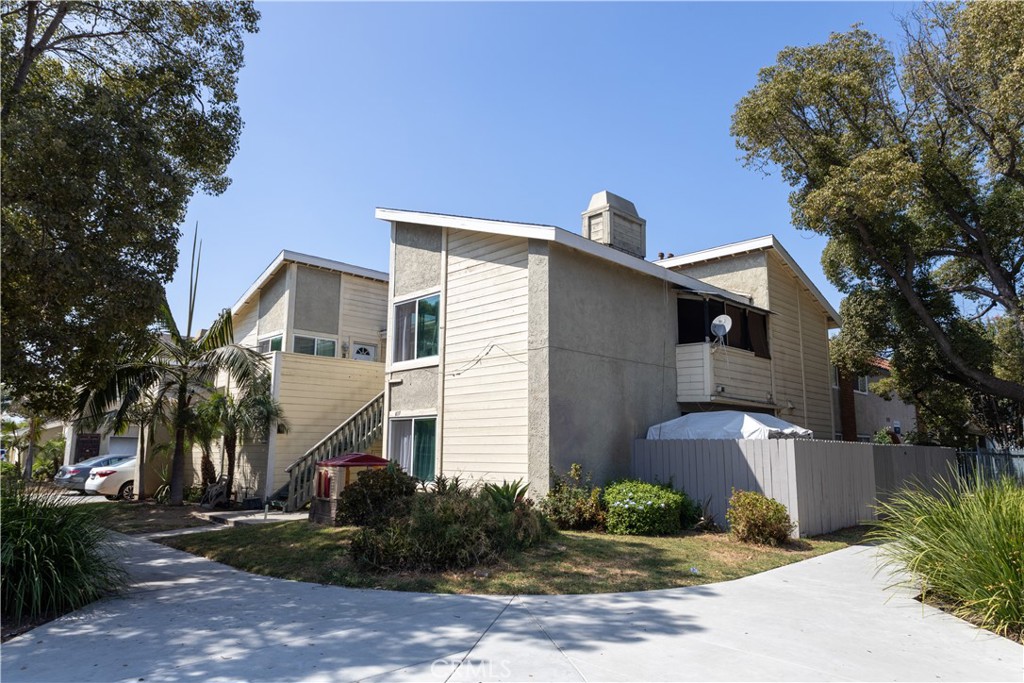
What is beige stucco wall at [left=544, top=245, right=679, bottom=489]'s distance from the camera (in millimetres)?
13125

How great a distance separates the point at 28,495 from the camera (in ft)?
25.3

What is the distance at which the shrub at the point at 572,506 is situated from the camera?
1238cm

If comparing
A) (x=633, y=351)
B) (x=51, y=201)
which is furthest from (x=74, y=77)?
(x=633, y=351)

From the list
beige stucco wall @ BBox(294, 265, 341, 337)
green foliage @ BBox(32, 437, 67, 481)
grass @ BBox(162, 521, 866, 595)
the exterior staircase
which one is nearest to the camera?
grass @ BBox(162, 521, 866, 595)

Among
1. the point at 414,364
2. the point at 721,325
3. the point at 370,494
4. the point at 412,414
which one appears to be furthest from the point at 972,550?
the point at 414,364

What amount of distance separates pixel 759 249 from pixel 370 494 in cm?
1319

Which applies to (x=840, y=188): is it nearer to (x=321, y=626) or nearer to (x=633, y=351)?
(x=633, y=351)

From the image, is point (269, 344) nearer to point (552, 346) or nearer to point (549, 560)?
point (552, 346)

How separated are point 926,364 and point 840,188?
24.8 ft

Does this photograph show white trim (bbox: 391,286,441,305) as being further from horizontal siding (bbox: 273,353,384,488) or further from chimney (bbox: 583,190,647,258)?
chimney (bbox: 583,190,647,258)

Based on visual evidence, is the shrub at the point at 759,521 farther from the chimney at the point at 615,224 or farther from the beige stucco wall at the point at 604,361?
the chimney at the point at 615,224

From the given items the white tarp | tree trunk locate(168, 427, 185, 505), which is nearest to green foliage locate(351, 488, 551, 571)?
the white tarp

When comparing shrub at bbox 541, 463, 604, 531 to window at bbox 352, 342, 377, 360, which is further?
window at bbox 352, 342, 377, 360

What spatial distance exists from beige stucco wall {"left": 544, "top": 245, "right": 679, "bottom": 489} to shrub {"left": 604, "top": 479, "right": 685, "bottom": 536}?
1.31 metres
